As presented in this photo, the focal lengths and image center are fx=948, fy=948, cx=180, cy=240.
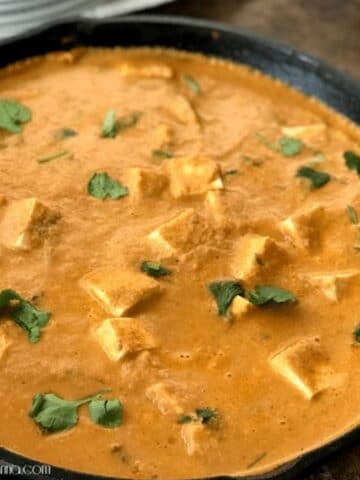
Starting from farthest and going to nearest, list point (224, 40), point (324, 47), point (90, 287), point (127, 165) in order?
point (324, 47)
point (224, 40)
point (127, 165)
point (90, 287)

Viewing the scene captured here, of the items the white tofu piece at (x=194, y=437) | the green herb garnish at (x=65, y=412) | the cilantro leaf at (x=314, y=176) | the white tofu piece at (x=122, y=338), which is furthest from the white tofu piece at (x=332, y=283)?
the green herb garnish at (x=65, y=412)

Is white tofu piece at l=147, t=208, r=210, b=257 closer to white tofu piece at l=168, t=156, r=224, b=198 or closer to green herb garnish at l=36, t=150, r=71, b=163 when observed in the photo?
white tofu piece at l=168, t=156, r=224, b=198

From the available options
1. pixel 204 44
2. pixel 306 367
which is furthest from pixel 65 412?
pixel 204 44

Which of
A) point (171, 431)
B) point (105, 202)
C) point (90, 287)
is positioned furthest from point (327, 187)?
point (171, 431)

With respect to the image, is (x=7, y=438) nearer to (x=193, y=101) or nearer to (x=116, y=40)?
(x=193, y=101)

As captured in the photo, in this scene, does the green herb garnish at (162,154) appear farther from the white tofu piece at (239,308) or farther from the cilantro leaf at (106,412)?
the cilantro leaf at (106,412)

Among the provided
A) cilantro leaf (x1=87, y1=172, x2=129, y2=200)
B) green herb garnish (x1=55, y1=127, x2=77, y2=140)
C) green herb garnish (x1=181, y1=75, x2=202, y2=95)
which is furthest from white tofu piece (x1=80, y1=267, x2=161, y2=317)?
green herb garnish (x1=181, y1=75, x2=202, y2=95)
